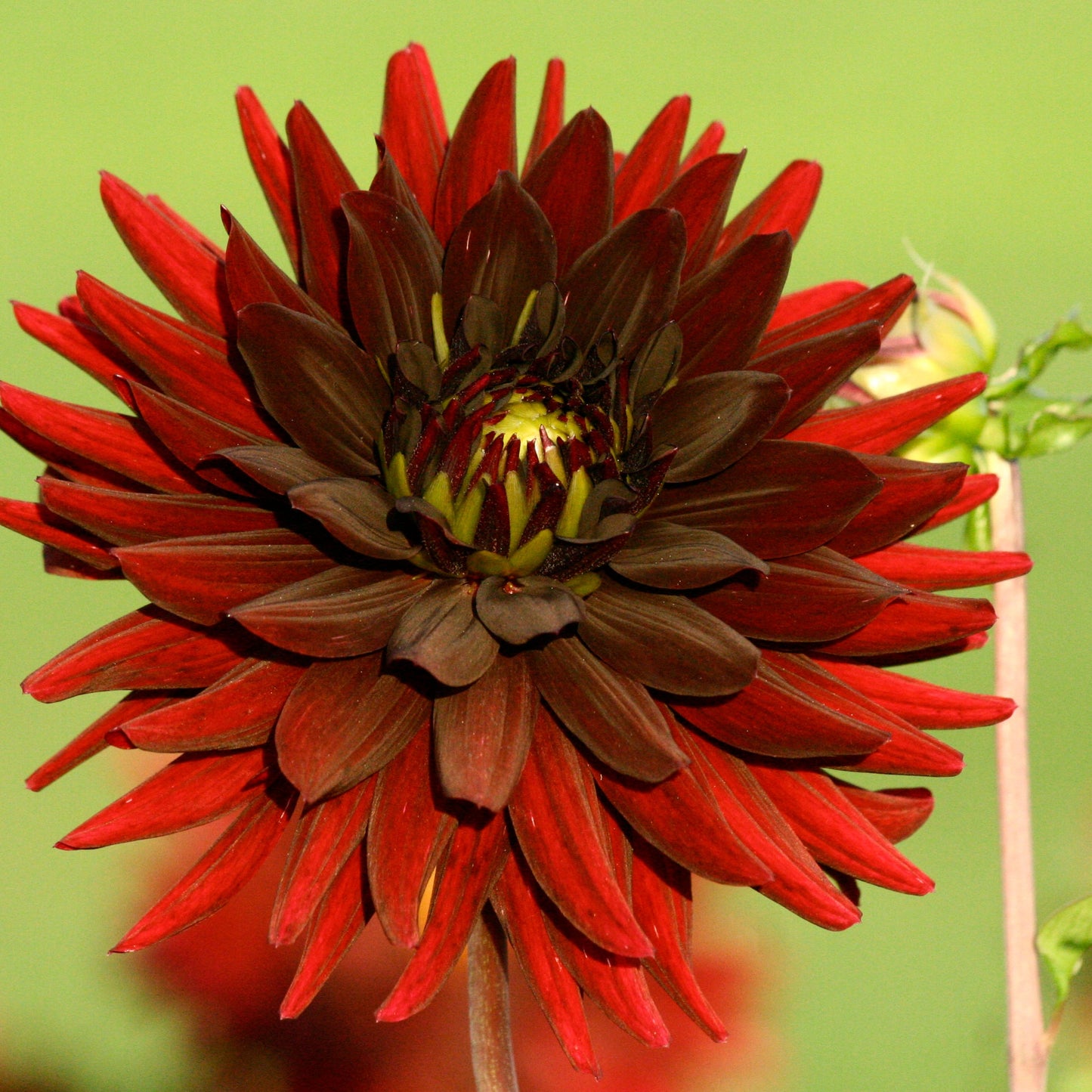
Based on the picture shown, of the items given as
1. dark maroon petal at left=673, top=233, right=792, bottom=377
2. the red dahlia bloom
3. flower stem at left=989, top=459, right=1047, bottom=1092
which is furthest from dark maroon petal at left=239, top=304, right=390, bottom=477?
flower stem at left=989, top=459, right=1047, bottom=1092

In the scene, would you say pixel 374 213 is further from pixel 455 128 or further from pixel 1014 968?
pixel 1014 968

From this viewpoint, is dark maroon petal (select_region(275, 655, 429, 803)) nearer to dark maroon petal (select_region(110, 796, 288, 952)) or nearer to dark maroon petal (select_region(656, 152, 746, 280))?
dark maroon petal (select_region(110, 796, 288, 952))

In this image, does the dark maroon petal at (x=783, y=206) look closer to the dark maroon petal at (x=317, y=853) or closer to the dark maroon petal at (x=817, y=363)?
the dark maroon petal at (x=817, y=363)

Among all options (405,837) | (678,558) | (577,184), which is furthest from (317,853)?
(577,184)

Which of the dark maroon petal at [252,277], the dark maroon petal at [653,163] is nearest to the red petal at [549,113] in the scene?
the dark maroon petal at [653,163]

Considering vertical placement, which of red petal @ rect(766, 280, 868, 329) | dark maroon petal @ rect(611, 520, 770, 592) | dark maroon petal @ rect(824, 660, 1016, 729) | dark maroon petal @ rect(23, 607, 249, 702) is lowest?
dark maroon petal @ rect(23, 607, 249, 702)

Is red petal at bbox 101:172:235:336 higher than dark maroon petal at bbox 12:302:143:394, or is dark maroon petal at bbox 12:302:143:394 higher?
red petal at bbox 101:172:235:336

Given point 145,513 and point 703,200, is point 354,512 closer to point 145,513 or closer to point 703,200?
point 145,513
